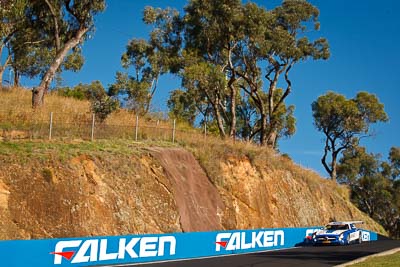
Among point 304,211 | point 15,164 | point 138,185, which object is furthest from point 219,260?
point 304,211

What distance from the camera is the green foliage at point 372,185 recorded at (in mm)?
77312

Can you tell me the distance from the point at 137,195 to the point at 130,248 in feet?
23.5

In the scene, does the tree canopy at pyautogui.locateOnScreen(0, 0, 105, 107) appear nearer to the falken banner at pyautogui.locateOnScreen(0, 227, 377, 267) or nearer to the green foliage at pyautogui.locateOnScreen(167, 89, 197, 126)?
the falken banner at pyautogui.locateOnScreen(0, 227, 377, 267)

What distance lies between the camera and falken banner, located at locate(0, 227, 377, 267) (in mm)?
14953

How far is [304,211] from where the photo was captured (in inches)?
1622

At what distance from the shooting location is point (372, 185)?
79.3 meters

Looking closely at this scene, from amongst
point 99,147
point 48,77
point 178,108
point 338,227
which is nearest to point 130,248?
point 99,147

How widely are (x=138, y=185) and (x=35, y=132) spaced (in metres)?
5.77

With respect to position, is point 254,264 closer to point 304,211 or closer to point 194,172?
point 194,172

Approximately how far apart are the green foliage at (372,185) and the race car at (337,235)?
44.5m

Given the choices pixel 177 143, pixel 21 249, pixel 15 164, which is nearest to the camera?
pixel 21 249

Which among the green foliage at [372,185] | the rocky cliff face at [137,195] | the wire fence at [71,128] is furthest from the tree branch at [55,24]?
the green foliage at [372,185]

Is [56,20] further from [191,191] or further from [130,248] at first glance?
[130,248]

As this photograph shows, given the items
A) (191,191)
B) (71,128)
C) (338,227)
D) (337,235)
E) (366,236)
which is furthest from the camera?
(366,236)
